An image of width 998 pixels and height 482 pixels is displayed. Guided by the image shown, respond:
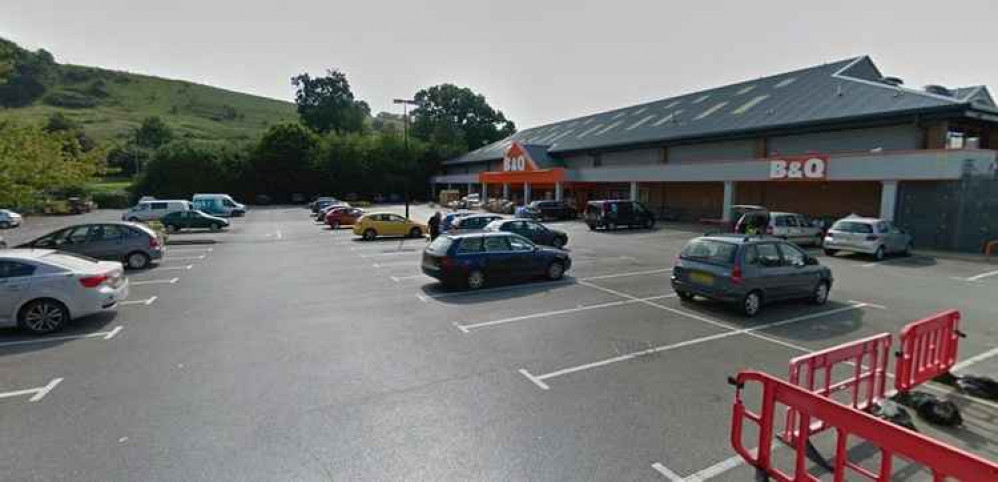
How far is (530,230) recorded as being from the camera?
1762 centimetres

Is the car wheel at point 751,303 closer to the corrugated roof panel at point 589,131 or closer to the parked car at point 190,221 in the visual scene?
the parked car at point 190,221

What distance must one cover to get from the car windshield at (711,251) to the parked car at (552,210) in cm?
2270

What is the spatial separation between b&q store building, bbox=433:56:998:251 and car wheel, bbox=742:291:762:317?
1540 cm

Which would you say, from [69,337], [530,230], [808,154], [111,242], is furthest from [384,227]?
[808,154]

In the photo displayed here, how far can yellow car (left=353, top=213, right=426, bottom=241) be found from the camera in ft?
74.6

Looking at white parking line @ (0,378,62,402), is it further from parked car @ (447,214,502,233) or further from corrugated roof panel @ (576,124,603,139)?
corrugated roof panel @ (576,124,603,139)

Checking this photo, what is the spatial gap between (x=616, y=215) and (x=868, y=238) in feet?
40.2

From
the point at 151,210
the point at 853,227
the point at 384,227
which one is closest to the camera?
the point at 853,227

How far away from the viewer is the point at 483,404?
16.9 ft

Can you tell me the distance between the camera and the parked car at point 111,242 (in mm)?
13594

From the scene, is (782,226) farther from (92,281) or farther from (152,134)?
(152,134)

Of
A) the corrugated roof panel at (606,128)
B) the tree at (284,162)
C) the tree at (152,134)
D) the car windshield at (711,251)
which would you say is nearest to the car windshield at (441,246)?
the car windshield at (711,251)

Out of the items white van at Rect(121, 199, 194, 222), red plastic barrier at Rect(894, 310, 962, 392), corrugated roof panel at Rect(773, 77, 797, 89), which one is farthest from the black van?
white van at Rect(121, 199, 194, 222)

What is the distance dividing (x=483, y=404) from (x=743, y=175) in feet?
80.8
